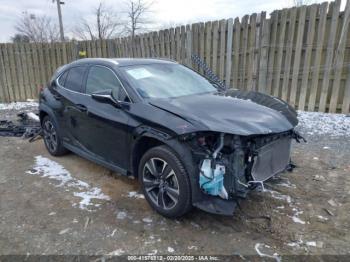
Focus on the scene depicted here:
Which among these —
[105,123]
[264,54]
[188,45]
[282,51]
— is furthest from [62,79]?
[282,51]

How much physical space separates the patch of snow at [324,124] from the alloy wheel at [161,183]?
12.8ft

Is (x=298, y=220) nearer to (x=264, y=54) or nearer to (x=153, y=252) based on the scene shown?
(x=153, y=252)

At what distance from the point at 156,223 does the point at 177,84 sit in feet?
6.11

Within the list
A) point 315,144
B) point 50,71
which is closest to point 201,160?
point 315,144

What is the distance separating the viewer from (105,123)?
3752mm

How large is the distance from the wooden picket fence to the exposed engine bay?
4.48 m

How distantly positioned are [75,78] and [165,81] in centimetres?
162

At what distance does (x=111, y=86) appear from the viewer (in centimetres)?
381

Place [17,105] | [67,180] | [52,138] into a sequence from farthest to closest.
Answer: [17,105]
[52,138]
[67,180]

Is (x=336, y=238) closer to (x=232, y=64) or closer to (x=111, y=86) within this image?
(x=111, y=86)

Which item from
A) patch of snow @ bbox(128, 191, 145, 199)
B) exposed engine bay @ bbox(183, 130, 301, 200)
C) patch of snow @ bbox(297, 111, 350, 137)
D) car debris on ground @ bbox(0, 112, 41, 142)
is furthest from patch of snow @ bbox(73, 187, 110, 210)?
patch of snow @ bbox(297, 111, 350, 137)

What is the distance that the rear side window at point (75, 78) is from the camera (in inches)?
175

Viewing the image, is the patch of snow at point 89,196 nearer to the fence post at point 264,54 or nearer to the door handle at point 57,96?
the door handle at point 57,96

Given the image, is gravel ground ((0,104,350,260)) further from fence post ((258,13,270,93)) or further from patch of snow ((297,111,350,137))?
fence post ((258,13,270,93))
